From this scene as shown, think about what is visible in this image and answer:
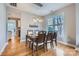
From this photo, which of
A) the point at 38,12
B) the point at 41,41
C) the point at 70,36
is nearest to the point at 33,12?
the point at 38,12

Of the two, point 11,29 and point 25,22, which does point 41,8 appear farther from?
point 11,29

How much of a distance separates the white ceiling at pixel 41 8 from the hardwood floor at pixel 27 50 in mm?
718

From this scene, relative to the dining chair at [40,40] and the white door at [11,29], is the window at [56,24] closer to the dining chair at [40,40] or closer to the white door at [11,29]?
the dining chair at [40,40]

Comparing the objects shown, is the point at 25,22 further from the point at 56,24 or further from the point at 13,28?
the point at 56,24

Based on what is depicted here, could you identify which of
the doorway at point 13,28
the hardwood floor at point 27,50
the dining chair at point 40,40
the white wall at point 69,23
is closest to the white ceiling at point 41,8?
the white wall at point 69,23

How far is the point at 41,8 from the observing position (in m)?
2.19

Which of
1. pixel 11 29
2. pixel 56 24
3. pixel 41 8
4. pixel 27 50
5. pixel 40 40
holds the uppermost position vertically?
pixel 41 8

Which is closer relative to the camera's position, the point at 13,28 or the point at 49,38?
the point at 13,28

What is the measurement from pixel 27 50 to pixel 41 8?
96cm

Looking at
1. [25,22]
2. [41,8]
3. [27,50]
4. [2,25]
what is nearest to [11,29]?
[2,25]

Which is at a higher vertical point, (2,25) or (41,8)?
(41,8)

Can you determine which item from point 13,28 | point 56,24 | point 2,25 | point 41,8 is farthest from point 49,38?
point 2,25

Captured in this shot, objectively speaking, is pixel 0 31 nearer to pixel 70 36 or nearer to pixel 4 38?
pixel 4 38

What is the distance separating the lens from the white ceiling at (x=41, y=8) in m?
2.14
